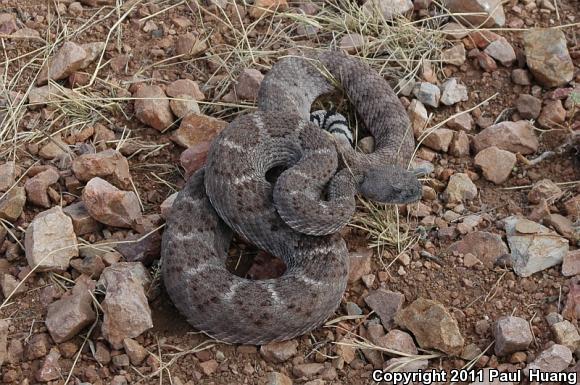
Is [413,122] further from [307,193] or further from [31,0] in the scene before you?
[31,0]

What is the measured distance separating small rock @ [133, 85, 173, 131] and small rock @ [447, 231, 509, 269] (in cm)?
250

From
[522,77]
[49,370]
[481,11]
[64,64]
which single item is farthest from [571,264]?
[64,64]

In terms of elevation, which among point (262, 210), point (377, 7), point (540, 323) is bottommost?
point (540, 323)

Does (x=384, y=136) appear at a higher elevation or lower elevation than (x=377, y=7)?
lower

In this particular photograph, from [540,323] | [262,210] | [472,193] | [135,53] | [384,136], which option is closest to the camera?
[540,323]

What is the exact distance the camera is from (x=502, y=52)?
7262 millimetres

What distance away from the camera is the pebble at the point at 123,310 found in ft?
16.4

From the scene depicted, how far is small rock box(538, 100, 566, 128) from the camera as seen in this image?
672 centimetres

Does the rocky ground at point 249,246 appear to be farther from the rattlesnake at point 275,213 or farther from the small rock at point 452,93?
the rattlesnake at point 275,213

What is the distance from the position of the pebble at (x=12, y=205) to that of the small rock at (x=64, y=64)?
1.40m

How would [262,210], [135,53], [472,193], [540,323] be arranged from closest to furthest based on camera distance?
[540,323] < [262,210] < [472,193] < [135,53]

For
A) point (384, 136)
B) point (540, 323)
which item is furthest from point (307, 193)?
point (540, 323)

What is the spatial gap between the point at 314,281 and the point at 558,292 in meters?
1.61

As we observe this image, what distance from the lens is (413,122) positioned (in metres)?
6.79
